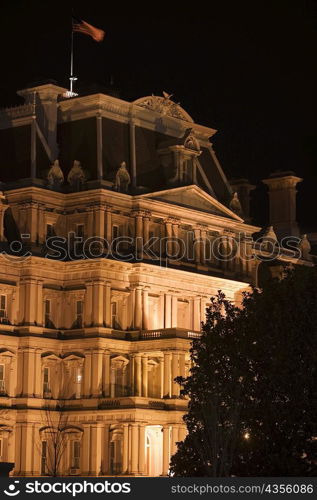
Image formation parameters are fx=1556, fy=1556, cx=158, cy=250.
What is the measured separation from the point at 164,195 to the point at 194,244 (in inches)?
171

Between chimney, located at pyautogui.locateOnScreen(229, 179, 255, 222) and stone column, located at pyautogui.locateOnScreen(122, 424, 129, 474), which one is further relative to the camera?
chimney, located at pyautogui.locateOnScreen(229, 179, 255, 222)

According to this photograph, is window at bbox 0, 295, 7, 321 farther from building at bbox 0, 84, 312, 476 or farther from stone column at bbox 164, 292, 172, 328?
stone column at bbox 164, 292, 172, 328

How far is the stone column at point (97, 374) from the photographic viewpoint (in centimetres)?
9594

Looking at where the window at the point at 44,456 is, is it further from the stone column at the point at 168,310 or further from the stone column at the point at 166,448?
the stone column at the point at 168,310

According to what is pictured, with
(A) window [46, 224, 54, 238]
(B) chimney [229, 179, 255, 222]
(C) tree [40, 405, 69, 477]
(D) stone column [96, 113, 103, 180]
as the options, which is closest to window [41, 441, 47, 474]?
(C) tree [40, 405, 69, 477]

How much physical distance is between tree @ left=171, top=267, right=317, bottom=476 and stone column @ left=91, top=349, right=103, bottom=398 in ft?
76.8

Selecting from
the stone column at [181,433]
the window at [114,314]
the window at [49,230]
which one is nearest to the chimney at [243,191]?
the window at [114,314]

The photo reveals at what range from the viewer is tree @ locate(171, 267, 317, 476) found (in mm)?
65812

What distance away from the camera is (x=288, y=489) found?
52438 millimetres

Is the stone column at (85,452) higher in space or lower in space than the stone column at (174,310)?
lower

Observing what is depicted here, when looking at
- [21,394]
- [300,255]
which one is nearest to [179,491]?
[21,394]

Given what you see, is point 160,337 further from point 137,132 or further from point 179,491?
point 179,491

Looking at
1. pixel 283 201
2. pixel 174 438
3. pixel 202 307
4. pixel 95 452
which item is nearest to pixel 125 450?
pixel 95 452

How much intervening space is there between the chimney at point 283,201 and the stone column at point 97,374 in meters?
31.6
